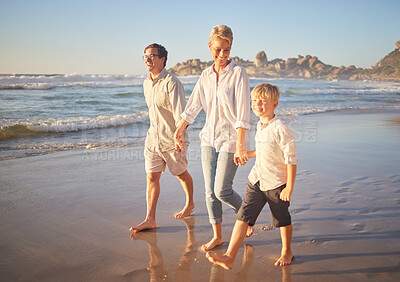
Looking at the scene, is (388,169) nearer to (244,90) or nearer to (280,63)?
(244,90)

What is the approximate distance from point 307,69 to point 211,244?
97741 mm

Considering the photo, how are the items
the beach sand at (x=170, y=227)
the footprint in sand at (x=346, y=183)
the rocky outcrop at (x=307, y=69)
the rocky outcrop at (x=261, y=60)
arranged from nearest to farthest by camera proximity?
the beach sand at (x=170, y=227)
the footprint in sand at (x=346, y=183)
the rocky outcrop at (x=307, y=69)
the rocky outcrop at (x=261, y=60)

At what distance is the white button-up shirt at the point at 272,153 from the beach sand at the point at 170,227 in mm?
719

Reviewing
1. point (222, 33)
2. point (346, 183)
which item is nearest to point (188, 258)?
point (222, 33)

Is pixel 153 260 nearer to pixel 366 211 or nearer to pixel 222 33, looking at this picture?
pixel 222 33

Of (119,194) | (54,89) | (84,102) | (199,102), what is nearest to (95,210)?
(119,194)

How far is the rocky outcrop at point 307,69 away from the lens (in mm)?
72312

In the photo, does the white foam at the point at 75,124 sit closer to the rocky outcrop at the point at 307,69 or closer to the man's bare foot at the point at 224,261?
the man's bare foot at the point at 224,261

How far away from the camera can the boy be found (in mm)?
2588

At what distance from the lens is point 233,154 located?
116 inches

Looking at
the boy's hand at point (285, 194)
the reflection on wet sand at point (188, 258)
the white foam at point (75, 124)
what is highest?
the boy's hand at point (285, 194)

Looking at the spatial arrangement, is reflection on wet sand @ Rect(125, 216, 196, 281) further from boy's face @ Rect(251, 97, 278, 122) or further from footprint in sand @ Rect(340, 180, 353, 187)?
A: footprint in sand @ Rect(340, 180, 353, 187)

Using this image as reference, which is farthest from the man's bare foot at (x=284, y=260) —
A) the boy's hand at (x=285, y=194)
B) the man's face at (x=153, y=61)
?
the man's face at (x=153, y=61)

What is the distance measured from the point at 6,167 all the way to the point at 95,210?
8.91ft
